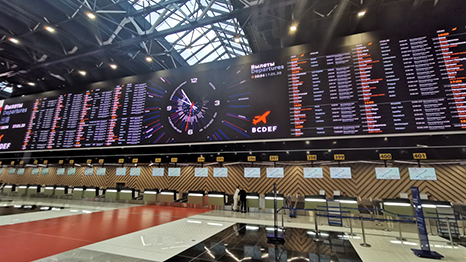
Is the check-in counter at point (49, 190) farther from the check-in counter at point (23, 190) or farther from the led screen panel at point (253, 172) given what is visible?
the led screen panel at point (253, 172)

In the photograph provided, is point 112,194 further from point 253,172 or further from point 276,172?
point 276,172

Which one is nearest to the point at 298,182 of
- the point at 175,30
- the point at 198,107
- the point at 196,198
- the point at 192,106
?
the point at 196,198

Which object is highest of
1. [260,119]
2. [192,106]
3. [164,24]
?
[164,24]

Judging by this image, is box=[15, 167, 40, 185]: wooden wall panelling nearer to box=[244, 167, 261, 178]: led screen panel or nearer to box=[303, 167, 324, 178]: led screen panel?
box=[244, 167, 261, 178]: led screen panel

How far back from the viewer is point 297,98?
6363mm

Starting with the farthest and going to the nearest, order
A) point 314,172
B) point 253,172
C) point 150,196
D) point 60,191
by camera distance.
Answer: point 60,191, point 150,196, point 253,172, point 314,172

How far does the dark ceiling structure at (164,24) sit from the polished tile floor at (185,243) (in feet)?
18.9

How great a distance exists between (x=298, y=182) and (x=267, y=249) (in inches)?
321

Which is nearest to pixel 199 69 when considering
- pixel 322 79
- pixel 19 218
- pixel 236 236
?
pixel 322 79

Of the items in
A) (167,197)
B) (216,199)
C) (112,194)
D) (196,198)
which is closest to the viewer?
(216,199)

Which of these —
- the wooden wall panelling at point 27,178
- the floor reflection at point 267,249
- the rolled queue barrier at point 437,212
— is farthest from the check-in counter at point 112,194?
the rolled queue barrier at point 437,212

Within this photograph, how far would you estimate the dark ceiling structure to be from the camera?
669 centimetres

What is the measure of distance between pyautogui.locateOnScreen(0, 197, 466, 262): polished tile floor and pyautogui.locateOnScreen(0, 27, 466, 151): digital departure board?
2618mm

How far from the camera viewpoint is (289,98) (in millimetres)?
6457
